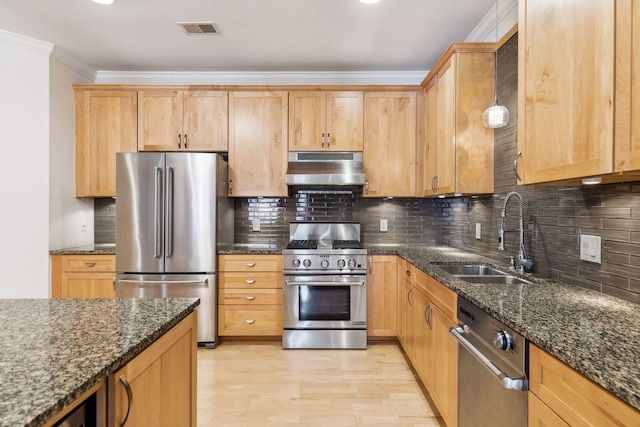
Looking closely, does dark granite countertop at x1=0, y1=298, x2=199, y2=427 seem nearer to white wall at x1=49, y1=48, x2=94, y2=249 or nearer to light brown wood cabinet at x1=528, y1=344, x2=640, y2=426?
light brown wood cabinet at x1=528, y1=344, x2=640, y2=426

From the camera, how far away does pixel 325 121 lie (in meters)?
3.48

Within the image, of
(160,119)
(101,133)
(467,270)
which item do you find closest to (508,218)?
(467,270)

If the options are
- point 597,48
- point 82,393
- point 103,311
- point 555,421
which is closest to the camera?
point 82,393

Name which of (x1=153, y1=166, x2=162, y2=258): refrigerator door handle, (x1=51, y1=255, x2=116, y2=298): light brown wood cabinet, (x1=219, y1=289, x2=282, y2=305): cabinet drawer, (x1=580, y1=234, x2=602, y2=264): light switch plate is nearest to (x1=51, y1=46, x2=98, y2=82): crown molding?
(x1=153, y1=166, x2=162, y2=258): refrigerator door handle

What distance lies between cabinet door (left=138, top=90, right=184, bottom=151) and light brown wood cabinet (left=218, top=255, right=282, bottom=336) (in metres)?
1.44

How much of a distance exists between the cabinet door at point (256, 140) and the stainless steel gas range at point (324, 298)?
794 mm

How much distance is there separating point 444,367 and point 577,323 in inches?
36.6

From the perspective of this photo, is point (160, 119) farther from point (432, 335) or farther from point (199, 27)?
point (432, 335)

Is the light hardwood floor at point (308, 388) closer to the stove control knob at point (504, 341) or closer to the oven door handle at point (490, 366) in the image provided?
the oven door handle at point (490, 366)

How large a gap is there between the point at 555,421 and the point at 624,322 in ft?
1.51

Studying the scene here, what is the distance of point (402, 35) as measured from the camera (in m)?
2.93

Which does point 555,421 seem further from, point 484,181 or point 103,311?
point 484,181

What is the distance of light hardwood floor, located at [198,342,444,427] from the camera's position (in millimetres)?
2139

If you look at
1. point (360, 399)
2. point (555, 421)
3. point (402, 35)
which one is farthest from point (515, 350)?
point (402, 35)
